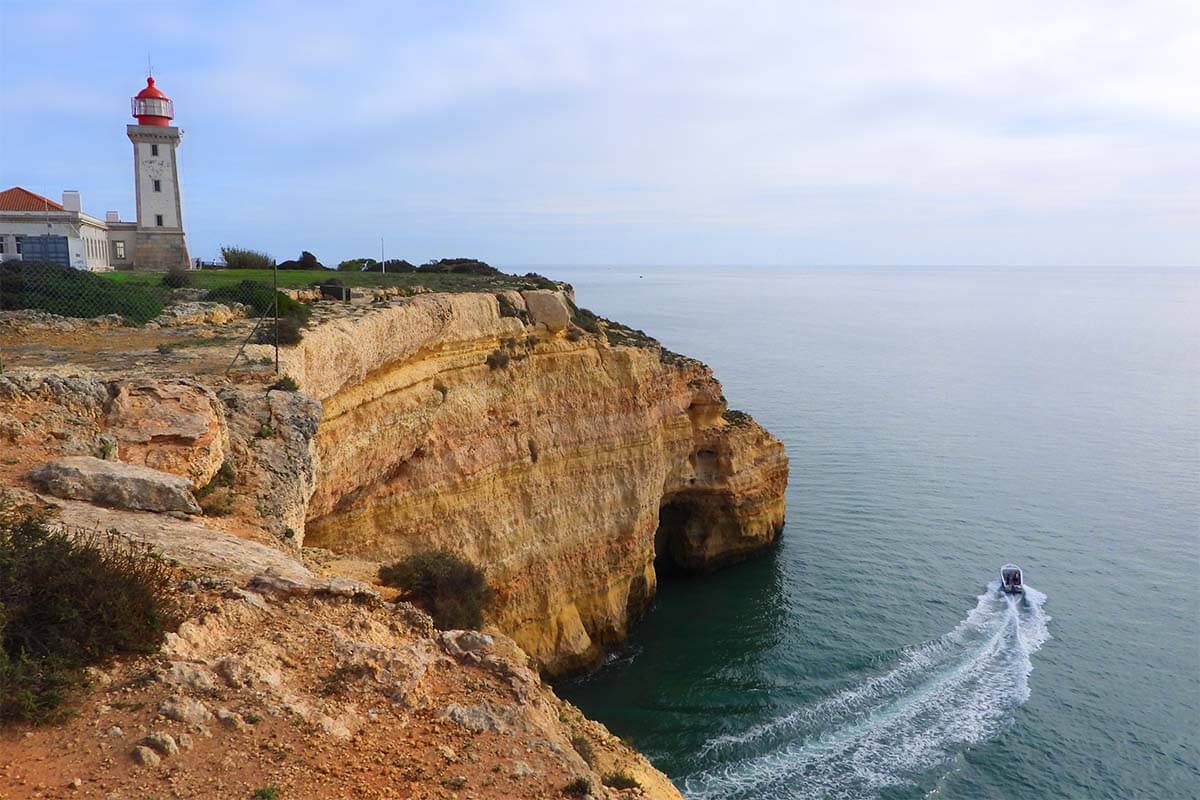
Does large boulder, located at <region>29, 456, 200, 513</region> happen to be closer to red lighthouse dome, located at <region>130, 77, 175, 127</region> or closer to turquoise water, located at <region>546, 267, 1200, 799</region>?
turquoise water, located at <region>546, 267, 1200, 799</region>

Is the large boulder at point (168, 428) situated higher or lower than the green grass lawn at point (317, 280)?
lower

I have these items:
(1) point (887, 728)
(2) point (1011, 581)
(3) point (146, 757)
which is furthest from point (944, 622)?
(3) point (146, 757)

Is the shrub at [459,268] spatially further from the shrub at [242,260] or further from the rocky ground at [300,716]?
the rocky ground at [300,716]

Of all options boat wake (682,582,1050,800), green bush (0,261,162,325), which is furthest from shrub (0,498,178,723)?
boat wake (682,582,1050,800)

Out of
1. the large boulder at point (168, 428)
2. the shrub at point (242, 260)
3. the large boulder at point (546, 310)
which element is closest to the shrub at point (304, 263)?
the shrub at point (242, 260)

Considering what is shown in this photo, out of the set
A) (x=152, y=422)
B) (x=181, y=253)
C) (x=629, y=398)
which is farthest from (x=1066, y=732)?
(x=181, y=253)

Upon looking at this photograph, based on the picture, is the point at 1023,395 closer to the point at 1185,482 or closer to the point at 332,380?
the point at 1185,482

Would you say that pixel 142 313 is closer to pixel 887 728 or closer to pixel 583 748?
pixel 583 748
